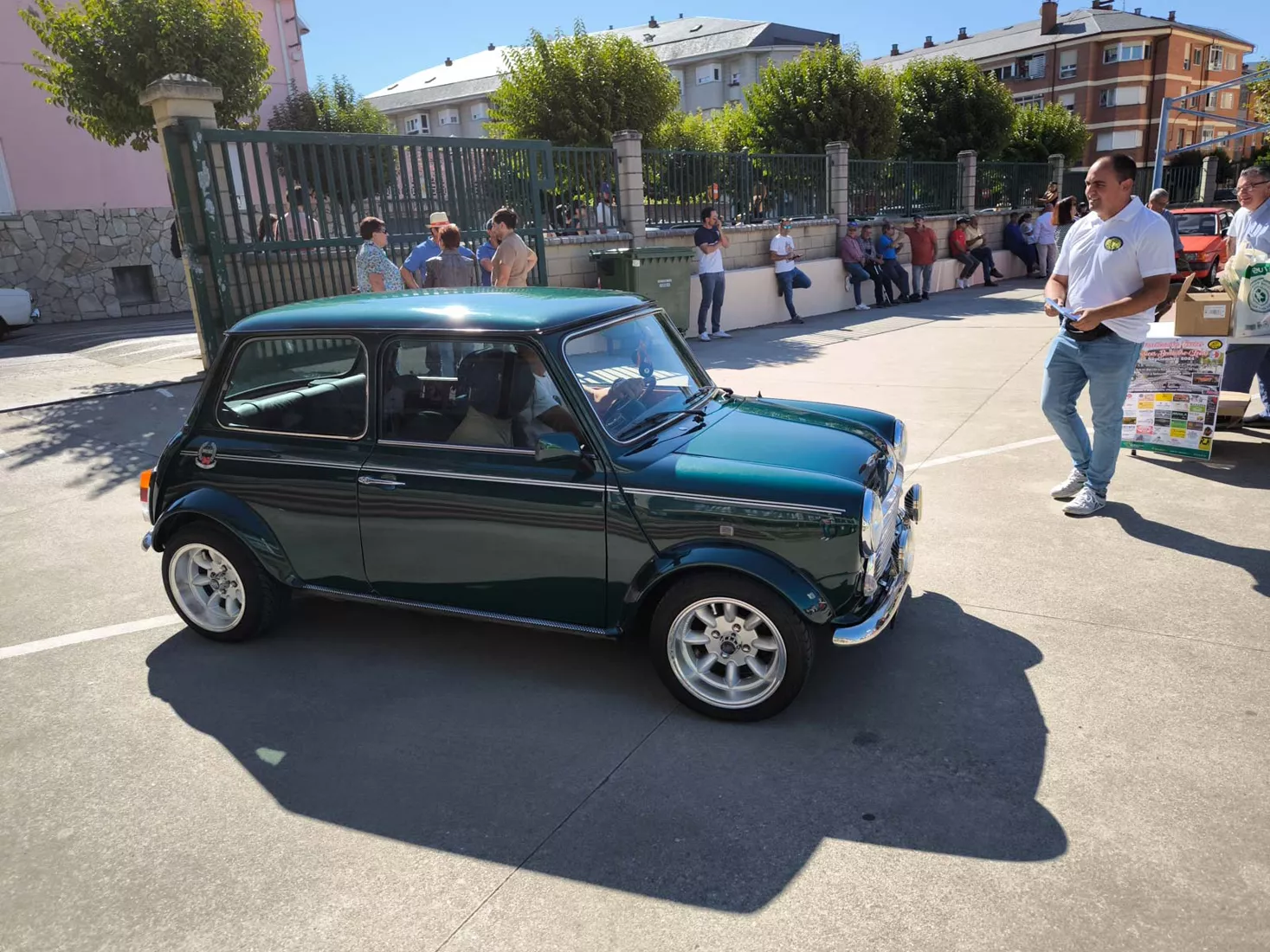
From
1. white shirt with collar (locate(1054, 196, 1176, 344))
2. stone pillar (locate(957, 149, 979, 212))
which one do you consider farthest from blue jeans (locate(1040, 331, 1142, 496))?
stone pillar (locate(957, 149, 979, 212))

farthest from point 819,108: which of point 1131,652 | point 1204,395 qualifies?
point 1131,652

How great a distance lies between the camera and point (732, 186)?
16.1 metres

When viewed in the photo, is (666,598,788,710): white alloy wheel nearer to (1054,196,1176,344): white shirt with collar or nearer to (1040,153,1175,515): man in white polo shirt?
(1040,153,1175,515): man in white polo shirt

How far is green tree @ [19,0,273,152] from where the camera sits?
11156 mm

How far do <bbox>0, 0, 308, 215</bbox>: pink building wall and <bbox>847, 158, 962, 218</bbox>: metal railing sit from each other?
1345 cm

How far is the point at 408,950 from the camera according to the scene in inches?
96.6

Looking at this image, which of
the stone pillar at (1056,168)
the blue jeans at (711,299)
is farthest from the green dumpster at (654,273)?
the stone pillar at (1056,168)

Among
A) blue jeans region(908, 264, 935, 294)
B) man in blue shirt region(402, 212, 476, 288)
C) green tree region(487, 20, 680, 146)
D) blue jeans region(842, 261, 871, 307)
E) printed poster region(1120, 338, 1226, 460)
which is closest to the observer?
A: printed poster region(1120, 338, 1226, 460)

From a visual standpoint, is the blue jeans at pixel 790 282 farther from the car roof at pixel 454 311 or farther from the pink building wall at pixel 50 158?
the pink building wall at pixel 50 158

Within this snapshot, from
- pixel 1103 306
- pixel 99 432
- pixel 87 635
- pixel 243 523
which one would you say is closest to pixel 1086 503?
pixel 1103 306

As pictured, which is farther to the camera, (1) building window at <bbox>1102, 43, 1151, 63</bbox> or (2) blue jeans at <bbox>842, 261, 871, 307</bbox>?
(1) building window at <bbox>1102, 43, 1151, 63</bbox>

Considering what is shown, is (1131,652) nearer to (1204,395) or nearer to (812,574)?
(812,574)

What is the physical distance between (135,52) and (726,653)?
1167 centimetres

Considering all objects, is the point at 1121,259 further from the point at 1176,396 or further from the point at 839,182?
the point at 839,182
